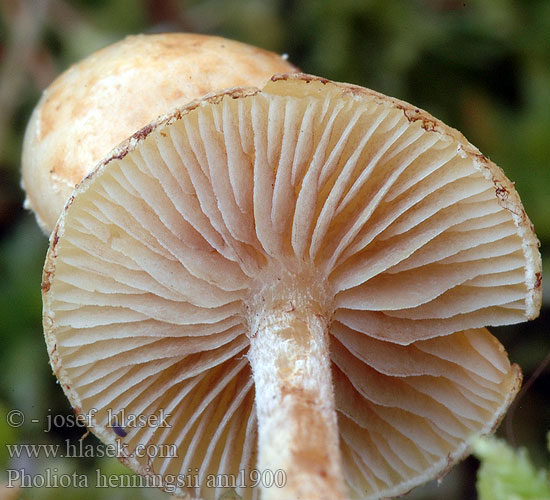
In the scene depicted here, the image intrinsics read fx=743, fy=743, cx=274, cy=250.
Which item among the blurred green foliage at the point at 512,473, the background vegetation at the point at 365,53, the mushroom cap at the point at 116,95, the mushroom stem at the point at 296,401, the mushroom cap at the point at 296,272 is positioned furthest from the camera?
the background vegetation at the point at 365,53

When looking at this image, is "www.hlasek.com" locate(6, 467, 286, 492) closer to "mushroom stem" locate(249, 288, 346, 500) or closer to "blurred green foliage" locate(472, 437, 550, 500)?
"mushroom stem" locate(249, 288, 346, 500)

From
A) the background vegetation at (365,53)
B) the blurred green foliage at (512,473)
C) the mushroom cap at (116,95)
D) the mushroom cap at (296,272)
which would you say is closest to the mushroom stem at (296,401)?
the mushroom cap at (296,272)

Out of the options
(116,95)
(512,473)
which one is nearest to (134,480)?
(116,95)

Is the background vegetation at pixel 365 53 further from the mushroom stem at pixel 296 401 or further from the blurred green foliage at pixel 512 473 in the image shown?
the blurred green foliage at pixel 512 473

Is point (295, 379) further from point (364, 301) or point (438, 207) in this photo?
point (438, 207)

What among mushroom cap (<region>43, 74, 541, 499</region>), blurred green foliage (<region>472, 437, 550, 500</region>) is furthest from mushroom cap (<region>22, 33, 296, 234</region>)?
blurred green foliage (<region>472, 437, 550, 500</region>)

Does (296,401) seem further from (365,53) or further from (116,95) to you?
(365,53)
